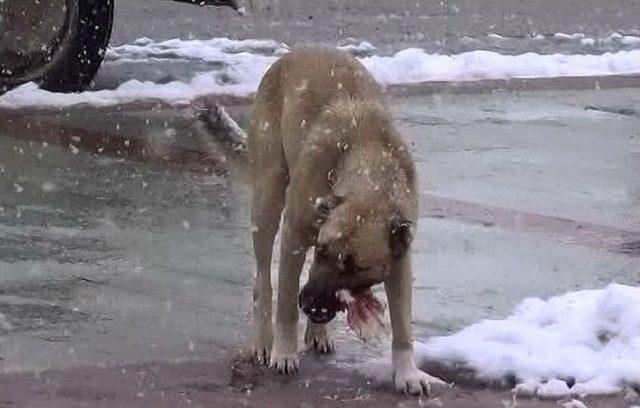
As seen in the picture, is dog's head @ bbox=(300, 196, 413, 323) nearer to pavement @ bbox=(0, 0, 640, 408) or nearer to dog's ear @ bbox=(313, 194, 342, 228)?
dog's ear @ bbox=(313, 194, 342, 228)

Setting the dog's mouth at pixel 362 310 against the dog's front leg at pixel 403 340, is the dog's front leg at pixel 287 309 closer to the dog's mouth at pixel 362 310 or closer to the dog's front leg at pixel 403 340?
the dog's mouth at pixel 362 310

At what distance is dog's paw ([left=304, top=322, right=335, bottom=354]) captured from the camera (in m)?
5.48

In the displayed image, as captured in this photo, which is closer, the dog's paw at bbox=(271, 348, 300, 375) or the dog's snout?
the dog's snout

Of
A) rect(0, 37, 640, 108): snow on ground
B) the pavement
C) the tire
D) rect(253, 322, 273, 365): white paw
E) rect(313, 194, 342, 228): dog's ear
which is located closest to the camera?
rect(313, 194, 342, 228): dog's ear

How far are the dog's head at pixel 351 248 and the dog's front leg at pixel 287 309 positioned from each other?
422 mm

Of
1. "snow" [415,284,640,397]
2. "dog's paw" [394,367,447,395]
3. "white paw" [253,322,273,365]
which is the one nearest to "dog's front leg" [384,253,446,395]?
"dog's paw" [394,367,447,395]

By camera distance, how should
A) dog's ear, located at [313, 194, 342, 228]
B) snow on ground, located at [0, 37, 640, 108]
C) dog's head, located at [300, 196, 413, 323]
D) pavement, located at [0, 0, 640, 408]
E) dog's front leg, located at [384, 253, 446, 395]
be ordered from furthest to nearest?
snow on ground, located at [0, 37, 640, 108]
pavement, located at [0, 0, 640, 408]
dog's front leg, located at [384, 253, 446, 395]
dog's ear, located at [313, 194, 342, 228]
dog's head, located at [300, 196, 413, 323]

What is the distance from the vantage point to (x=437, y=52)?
14.5 metres

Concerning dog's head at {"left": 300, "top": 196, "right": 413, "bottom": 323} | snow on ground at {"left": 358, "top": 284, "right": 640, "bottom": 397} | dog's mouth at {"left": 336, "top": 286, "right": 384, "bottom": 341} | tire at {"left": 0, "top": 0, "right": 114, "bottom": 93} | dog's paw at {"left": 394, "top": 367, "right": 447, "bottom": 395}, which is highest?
tire at {"left": 0, "top": 0, "right": 114, "bottom": 93}

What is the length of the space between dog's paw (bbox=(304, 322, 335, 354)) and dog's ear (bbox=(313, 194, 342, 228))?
0.85 m

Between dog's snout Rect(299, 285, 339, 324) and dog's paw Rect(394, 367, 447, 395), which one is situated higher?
dog's snout Rect(299, 285, 339, 324)

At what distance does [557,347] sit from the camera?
212 inches

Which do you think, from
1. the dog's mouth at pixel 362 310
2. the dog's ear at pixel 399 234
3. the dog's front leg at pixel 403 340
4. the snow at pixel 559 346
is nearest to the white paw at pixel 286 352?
the dog's mouth at pixel 362 310

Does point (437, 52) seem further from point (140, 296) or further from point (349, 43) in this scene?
point (140, 296)
